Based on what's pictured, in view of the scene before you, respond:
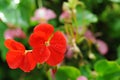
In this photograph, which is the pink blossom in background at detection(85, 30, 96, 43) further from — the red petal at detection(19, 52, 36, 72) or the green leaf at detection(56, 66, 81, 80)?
the red petal at detection(19, 52, 36, 72)

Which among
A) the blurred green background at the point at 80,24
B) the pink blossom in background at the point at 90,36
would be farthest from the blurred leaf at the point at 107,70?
the pink blossom in background at the point at 90,36

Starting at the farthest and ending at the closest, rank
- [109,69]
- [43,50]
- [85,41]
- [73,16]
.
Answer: [85,41]
[73,16]
[109,69]
[43,50]

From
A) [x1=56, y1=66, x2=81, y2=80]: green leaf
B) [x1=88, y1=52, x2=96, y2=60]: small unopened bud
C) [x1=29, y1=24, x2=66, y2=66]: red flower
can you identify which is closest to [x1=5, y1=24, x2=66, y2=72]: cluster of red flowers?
[x1=29, y1=24, x2=66, y2=66]: red flower

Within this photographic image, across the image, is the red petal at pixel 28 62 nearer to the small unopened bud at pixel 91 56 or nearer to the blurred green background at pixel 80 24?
the blurred green background at pixel 80 24

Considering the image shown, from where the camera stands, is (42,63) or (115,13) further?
(115,13)

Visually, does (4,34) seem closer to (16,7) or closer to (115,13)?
(16,7)

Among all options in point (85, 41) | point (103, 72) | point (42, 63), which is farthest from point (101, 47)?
point (42, 63)

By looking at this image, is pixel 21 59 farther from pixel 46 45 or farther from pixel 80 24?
pixel 80 24

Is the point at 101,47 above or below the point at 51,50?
below
